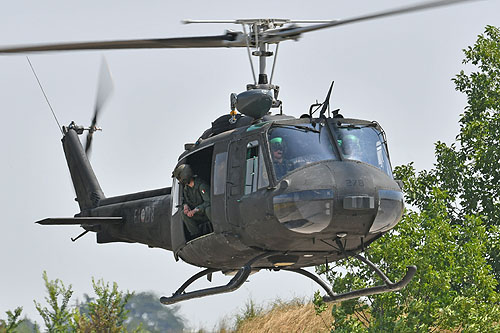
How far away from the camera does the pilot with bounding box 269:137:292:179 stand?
1251 centimetres

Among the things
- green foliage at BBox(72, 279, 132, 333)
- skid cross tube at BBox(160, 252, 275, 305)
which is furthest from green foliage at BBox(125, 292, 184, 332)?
skid cross tube at BBox(160, 252, 275, 305)

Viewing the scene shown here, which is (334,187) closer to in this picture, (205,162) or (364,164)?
(364,164)

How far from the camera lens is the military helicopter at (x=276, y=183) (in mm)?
12281

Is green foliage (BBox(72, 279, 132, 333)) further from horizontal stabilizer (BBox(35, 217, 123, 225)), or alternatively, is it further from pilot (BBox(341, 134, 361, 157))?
pilot (BBox(341, 134, 361, 157))

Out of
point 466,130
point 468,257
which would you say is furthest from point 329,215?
point 466,130

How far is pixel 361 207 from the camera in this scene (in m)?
12.2

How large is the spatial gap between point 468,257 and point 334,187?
1022 cm

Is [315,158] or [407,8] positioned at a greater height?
[407,8]

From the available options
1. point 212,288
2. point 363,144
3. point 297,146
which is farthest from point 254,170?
point 212,288

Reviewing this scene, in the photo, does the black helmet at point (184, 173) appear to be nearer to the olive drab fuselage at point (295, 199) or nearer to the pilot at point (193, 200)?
the pilot at point (193, 200)

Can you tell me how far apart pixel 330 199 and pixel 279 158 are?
0.86 meters

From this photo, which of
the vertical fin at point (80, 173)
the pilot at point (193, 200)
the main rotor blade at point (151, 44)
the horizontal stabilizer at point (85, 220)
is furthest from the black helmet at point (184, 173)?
the vertical fin at point (80, 173)

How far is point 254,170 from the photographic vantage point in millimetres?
12805

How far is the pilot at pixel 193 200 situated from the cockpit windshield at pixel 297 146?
5.12ft
